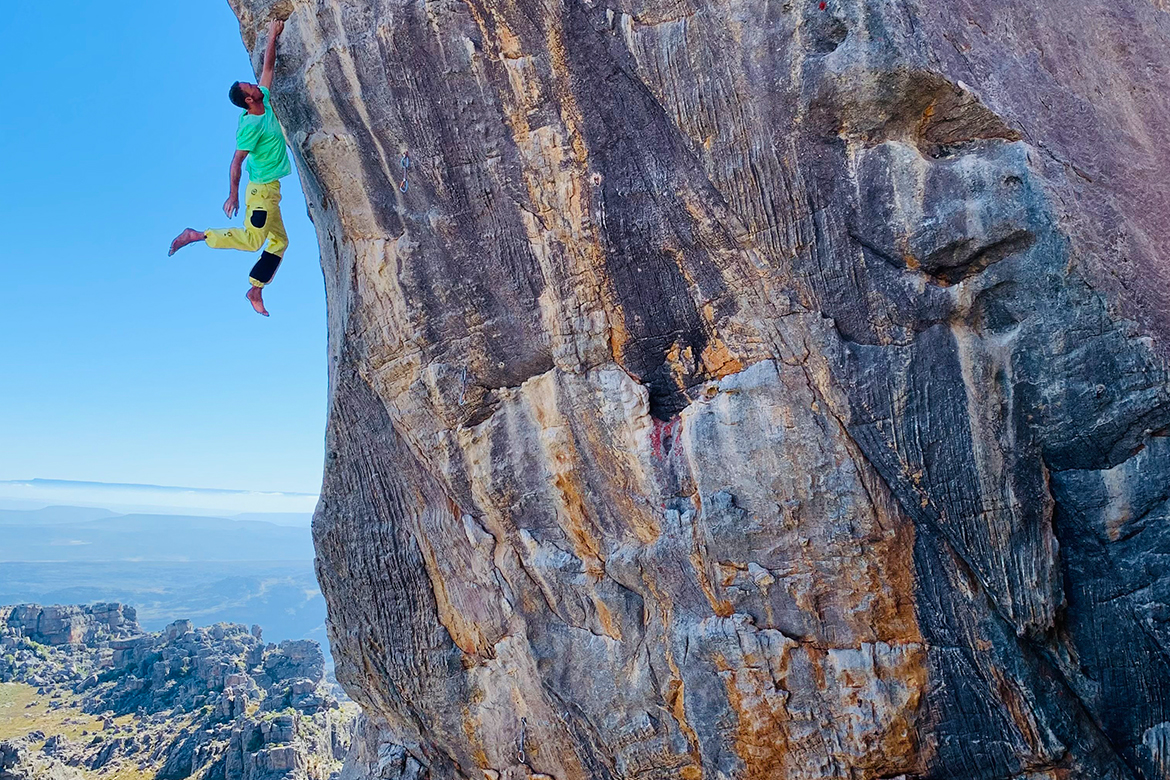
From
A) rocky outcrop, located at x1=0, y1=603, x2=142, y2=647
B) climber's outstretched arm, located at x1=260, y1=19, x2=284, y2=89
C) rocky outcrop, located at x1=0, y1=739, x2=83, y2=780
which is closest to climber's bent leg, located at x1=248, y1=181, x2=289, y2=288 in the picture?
climber's outstretched arm, located at x1=260, y1=19, x2=284, y2=89

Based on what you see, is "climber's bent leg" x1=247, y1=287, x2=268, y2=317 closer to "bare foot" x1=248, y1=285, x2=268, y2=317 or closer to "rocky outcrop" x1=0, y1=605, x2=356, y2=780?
"bare foot" x1=248, y1=285, x2=268, y2=317

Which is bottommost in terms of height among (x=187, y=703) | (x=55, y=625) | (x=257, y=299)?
(x=187, y=703)

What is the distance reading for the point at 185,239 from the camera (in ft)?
33.3

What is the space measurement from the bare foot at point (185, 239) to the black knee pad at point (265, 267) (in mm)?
736

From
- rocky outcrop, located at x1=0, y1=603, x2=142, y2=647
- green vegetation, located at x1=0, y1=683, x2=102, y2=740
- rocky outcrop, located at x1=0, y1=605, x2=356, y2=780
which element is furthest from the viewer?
rocky outcrop, located at x1=0, y1=603, x2=142, y2=647

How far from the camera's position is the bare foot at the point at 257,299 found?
10.6 m

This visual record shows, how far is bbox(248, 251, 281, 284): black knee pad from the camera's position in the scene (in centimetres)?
1052

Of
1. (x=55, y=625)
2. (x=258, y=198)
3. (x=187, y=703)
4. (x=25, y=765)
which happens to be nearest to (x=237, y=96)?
(x=258, y=198)

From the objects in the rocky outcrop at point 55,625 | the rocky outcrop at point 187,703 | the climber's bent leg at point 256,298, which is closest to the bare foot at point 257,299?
the climber's bent leg at point 256,298

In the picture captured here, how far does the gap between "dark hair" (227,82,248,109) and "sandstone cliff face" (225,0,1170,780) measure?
1.56ft

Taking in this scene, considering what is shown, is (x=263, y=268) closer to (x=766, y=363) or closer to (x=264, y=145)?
(x=264, y=145)

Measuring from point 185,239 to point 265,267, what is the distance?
1.00 metres

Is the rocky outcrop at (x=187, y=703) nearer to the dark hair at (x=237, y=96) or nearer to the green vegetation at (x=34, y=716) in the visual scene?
the green vegetation at (x=34, y=716)

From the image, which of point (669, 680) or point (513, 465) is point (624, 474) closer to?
point (513, 465)
